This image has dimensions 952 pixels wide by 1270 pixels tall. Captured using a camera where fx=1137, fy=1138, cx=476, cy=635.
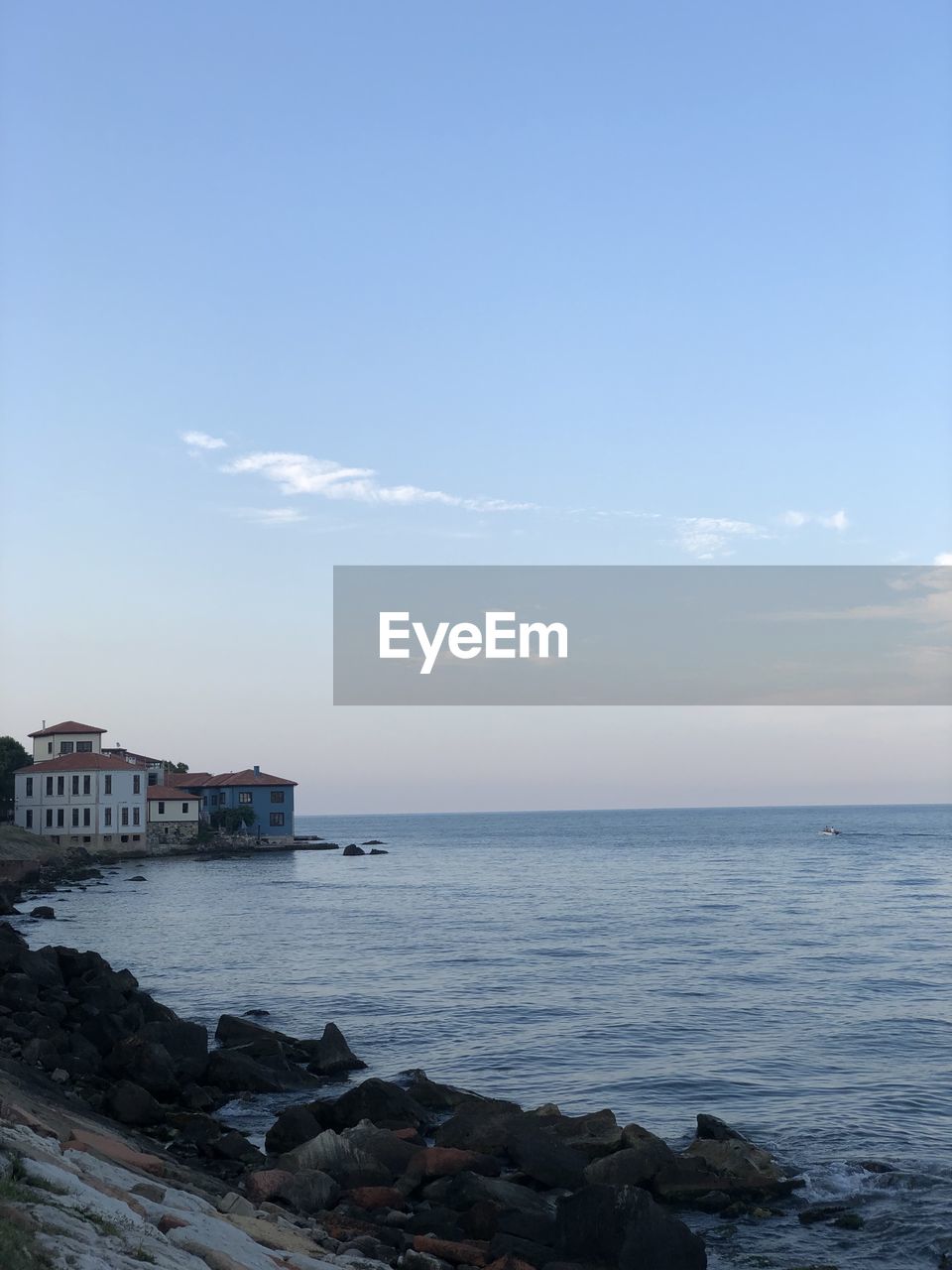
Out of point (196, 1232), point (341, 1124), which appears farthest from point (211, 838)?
point (196, 1232)

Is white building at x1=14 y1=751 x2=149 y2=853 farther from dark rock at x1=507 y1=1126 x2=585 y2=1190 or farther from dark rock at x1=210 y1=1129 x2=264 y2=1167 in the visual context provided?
dark rock at x1=507 y1=1126 x2=585 y2=1190

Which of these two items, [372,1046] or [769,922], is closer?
[372,1046]

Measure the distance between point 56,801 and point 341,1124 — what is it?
89731 mm

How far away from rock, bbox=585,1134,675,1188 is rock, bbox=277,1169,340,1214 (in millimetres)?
4188

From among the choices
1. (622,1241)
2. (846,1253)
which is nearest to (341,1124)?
(622,1241)

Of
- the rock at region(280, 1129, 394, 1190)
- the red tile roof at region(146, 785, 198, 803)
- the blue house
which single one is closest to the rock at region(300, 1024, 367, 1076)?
the rock at region(280, 1129, 394, 1190)

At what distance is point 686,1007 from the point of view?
34.0m

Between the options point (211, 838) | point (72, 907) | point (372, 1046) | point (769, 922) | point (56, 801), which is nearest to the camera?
point (372, 1046)

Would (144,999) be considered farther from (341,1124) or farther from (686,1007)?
(686,1007)

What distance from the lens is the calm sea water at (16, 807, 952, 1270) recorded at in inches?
833

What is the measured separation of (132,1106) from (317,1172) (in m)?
5.75

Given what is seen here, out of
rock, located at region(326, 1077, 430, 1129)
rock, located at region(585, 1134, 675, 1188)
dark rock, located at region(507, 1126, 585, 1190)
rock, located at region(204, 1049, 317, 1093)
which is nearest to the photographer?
rock, located at region(585, 1134, 675, 1188)

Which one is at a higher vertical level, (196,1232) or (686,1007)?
(196,1232)

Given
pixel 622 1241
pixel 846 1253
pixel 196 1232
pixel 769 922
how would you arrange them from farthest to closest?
pixel 769 922, pixel 846 1253, pixel 622 1241, pixel 196 1232
